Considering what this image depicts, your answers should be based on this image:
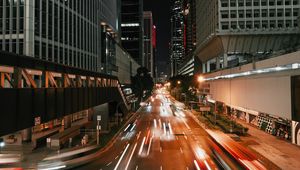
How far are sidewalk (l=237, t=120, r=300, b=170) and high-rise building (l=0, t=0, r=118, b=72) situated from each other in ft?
117

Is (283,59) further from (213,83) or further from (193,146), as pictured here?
(213,83)

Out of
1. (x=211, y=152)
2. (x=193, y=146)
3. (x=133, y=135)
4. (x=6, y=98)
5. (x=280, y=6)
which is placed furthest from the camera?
(x=280, y=6)

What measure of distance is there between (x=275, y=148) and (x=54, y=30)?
4259 centimetres

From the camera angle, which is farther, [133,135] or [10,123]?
[133,135]

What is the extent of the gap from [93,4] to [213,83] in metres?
41.8

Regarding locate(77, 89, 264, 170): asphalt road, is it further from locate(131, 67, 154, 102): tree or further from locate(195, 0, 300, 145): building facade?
locate(131, 67, 154, 102): tree

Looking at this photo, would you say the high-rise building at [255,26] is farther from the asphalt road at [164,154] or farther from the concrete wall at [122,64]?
the concrete wall at [122,64]

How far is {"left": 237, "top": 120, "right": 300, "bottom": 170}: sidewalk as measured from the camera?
24.7 m

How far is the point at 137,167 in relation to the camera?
77.4 feet

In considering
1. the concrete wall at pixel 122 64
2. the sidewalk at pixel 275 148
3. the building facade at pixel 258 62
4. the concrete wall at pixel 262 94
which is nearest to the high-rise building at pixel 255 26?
the building facade at pixel 258 62

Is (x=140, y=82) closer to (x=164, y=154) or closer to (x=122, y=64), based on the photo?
(x=122, y=64)

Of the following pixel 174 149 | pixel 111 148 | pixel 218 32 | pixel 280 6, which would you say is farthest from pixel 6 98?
pixel 280 6

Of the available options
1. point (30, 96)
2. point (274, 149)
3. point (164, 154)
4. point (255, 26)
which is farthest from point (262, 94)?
point (255, 26)

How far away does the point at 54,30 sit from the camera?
5272cm
